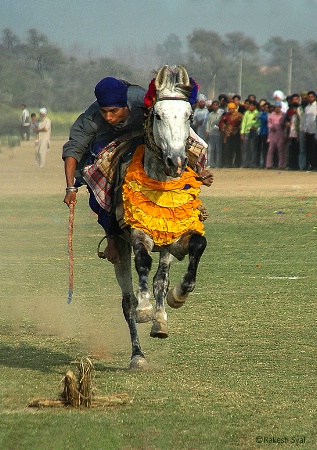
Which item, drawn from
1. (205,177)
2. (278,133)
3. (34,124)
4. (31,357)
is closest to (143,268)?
(205,177)

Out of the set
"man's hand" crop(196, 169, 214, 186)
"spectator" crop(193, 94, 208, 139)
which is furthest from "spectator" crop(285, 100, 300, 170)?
"man's hand" crop(196, 169, 214, 186)

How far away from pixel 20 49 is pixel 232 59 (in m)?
29.5

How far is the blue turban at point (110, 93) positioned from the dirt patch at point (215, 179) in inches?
617

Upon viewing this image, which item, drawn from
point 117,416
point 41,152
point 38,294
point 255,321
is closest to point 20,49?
point 41,152

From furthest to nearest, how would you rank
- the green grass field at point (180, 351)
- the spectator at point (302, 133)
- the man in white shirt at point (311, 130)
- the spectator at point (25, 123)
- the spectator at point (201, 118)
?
the spectator at point (201, 118) → the spectator at point (25, 123) → the spectator at point (302, 133) → the man in white shirt at point (311, 130) → the green grass field at point (180, 351)

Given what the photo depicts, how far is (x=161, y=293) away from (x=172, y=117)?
1316mm

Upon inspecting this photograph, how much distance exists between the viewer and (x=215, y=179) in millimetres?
30000

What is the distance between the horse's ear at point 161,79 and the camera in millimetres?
7911

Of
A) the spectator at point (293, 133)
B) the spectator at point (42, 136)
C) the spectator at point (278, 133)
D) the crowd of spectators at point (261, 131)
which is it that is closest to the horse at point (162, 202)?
the crowd of spectators at point (261, 131)

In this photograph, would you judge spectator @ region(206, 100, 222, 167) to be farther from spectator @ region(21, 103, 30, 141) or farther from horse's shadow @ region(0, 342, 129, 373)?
horse's shadow @ region(0, 342, 129, 373)

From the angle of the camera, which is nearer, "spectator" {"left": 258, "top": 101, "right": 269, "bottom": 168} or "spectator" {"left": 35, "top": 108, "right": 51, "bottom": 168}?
"spectator" {"left": 258, "top": 101, "right": 269, "bottom": 168}

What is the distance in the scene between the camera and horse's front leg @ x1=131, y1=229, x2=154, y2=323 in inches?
309

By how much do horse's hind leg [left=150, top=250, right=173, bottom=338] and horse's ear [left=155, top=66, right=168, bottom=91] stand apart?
4.13 ft

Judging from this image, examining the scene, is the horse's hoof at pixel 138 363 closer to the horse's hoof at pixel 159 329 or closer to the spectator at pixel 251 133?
the horse's hoof at pixel 159 329
